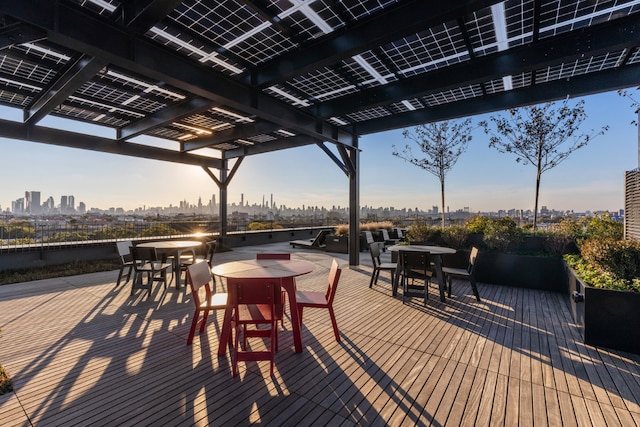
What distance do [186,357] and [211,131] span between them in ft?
21.6

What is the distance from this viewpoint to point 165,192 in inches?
820

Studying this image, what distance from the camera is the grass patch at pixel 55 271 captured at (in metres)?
5.98

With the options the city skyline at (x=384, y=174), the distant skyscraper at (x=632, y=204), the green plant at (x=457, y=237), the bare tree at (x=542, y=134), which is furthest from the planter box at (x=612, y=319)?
the bare tree at (x=542, y=134)

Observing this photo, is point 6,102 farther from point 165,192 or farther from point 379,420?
point 165,192

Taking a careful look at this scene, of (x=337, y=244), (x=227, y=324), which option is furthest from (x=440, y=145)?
(x=227, y=324)

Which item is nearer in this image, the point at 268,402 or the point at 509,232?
the point at 268,402

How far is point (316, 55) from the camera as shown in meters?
3.67

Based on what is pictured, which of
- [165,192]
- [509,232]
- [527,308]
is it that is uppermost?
[165,192]

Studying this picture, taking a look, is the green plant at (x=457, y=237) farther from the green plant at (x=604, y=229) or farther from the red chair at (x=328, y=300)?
the red chair at (x=328, y=300)

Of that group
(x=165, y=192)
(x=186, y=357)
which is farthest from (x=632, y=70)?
(x=165, y=192)

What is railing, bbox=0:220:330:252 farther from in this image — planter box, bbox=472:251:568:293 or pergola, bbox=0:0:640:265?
planter box, bbox=472:251:568:293

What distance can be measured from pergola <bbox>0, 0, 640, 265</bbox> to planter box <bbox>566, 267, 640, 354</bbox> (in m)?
2.86

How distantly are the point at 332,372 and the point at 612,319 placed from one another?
2978 millimetres

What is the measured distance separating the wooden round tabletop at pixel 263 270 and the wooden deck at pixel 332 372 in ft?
2.62
